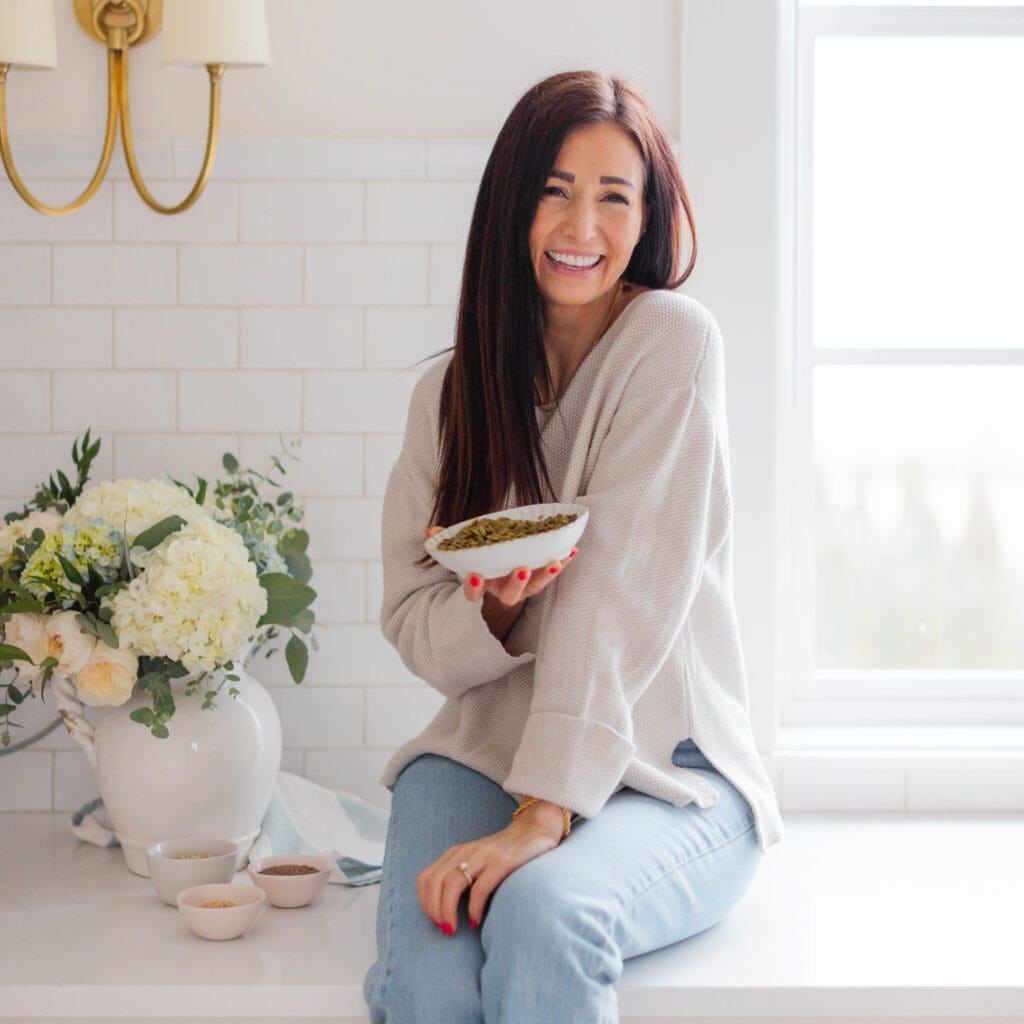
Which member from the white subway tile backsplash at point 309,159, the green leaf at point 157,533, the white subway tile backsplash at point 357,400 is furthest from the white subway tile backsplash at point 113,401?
the green leaf at point 157,533

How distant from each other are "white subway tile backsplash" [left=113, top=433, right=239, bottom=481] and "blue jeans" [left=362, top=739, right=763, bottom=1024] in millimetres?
717

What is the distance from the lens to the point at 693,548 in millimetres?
1451

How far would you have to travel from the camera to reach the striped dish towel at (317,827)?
175 centimetres

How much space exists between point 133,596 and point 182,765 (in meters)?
0.24

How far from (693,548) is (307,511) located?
797 mm

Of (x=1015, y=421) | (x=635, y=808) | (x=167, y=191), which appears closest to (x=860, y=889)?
(x=635, y=808)

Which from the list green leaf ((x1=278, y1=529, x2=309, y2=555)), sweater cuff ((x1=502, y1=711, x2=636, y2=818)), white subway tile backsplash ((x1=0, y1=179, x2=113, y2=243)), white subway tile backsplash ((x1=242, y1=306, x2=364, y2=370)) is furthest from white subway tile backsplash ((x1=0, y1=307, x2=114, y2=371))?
sweater cuff ((x1=502, y1=711, x2=636, y2=818))

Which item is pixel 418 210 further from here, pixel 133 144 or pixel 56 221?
pixel 56 221

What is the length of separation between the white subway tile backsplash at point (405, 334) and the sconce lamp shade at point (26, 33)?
0.59 meters

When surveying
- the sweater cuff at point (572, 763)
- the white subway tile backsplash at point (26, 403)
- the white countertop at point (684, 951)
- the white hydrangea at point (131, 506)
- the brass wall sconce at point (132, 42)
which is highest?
the brass wall sconce at point (132, 42)

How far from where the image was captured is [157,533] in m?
1.65

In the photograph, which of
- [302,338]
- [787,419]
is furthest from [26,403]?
[787,419]

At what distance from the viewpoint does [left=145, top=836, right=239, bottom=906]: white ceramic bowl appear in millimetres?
1593

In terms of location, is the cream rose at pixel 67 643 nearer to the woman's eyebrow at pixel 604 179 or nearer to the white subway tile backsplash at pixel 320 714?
the white subway tile backsplash at pixel 320 714
